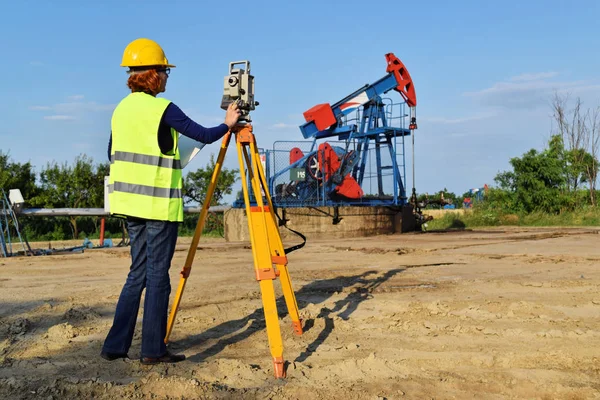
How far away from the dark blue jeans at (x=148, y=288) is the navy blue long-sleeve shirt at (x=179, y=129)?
498 millimetres

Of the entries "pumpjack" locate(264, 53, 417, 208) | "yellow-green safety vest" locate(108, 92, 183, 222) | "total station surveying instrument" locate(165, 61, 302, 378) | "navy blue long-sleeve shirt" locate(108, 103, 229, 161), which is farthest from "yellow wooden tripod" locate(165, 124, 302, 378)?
"pumpjack" locate(264, 53, 417, 208)

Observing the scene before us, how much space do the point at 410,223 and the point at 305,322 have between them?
581 inches

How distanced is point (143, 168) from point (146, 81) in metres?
0.56

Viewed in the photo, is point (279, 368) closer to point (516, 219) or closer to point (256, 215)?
point (256, 215)

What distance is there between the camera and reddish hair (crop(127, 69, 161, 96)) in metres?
3.62

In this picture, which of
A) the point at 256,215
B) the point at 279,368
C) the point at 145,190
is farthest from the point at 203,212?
the point at 279,368

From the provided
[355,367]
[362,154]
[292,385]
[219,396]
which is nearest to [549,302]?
[355,367]

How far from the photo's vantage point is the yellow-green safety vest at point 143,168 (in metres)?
3.48

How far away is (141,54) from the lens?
11.7 ft

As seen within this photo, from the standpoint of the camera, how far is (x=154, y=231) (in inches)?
138

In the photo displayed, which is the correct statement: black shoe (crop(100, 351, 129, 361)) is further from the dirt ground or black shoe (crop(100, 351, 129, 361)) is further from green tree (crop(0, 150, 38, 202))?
green tree (crop(0, 150, 38, 202))

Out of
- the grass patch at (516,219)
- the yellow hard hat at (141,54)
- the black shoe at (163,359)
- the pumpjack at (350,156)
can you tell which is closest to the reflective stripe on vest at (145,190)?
the yellow hard hat at (141,54)

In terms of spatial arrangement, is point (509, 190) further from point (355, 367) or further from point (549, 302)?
point (355, 367)

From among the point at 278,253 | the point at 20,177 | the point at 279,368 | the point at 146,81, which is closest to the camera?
the point at 279,368
